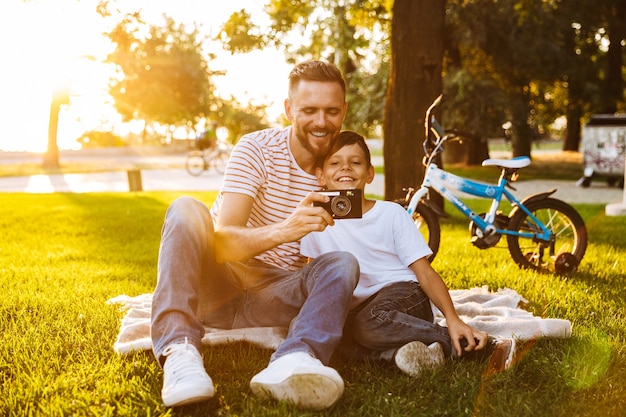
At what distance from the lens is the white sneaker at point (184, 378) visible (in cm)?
247

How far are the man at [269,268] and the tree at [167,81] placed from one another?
3520 cm

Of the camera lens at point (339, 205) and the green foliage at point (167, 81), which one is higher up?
the green foliage at point (167, 81)

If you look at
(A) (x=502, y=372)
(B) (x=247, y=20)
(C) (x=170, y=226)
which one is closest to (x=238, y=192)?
(C) (x=170, y=226)

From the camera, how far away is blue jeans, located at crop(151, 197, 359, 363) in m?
2.76

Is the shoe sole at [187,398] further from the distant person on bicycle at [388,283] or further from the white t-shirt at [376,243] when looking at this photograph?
the white t-shirt at [376,243]

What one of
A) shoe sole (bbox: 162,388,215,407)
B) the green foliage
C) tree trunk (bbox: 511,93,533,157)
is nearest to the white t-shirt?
shoe sole (bbox: 162,388,215,407)

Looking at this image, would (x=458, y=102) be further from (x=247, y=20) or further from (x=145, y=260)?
(x=145, y=260)

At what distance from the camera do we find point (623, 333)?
363cm

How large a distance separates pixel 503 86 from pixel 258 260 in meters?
17.8

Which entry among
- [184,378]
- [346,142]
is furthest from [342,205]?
[184,378]

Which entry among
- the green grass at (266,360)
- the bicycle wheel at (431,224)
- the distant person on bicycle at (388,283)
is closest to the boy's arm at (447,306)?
the distant person on bicycle at (388,283)

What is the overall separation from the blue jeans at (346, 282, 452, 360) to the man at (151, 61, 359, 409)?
1.01ft

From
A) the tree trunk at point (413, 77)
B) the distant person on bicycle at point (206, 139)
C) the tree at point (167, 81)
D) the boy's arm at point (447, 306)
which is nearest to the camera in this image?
the boy's arm at point (447, 306)

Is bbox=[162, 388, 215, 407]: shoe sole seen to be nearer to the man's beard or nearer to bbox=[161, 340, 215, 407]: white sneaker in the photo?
bbox=[161, 340, 215, 407]: white sneaker
